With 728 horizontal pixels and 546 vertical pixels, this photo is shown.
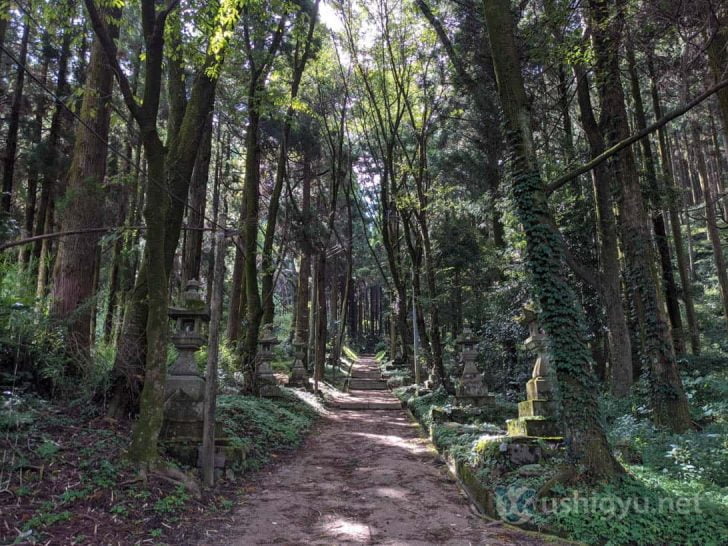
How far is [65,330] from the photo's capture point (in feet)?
20.9

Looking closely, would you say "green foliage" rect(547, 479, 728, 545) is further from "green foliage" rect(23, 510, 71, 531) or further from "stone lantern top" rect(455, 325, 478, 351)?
"stone lantern top" rect(455, 325, 478, 351)

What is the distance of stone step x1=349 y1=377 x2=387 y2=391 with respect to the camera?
72.8ft

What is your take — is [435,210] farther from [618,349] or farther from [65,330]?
[65,330]

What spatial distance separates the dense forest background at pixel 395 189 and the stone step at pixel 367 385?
3522 mm

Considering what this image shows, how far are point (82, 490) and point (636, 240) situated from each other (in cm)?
920

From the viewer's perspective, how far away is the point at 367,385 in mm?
22656

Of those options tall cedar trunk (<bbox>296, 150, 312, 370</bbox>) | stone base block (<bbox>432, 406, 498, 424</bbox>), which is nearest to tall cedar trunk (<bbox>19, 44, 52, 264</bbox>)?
tall cedar trunk (<bbox>296, 150, 312, 370</bbox>)

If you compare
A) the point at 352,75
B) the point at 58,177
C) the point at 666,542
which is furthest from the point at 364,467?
the point at 352,75

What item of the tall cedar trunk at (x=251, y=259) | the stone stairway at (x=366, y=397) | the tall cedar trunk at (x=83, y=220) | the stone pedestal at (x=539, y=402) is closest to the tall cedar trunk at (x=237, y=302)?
the tall cedar trunk at (x=251, y=259)

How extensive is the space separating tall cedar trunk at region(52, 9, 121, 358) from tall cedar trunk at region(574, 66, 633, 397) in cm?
950

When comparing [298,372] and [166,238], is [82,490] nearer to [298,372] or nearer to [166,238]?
[166,238]

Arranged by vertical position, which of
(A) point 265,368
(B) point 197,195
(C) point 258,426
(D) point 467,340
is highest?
(B) point 197,195

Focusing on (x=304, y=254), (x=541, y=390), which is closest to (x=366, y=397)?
(x=304, y=254)

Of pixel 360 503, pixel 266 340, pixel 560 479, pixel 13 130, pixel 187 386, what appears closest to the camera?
pixel 560 479
